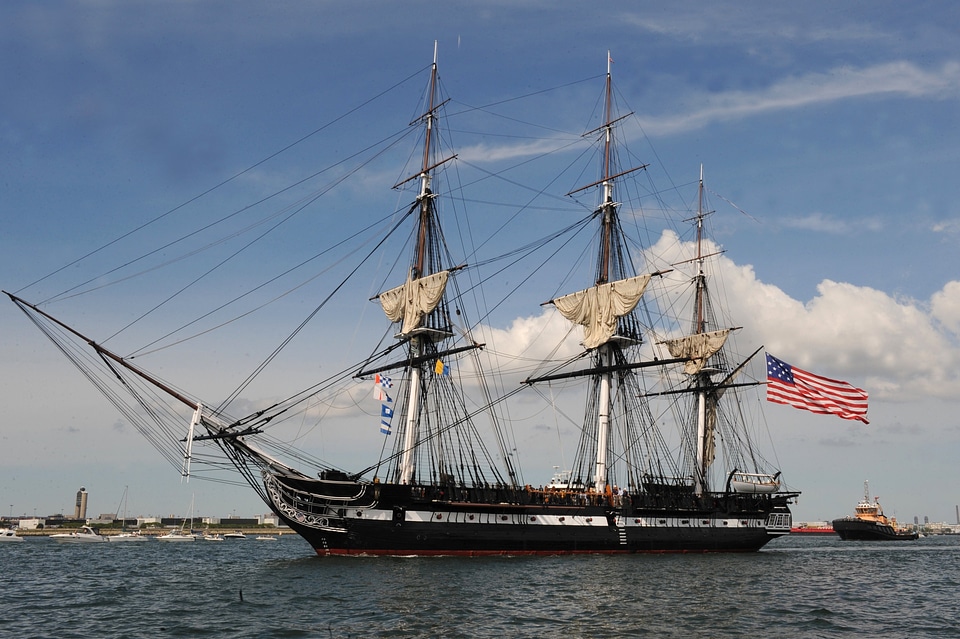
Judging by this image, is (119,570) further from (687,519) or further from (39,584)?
(687,519)

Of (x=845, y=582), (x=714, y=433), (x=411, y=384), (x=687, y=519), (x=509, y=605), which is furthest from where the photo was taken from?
(x=714, y=433)

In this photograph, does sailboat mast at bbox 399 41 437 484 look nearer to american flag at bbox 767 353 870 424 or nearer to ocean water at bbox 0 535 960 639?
ocean water at bbox 0 535 960 639

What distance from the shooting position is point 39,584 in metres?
39.6

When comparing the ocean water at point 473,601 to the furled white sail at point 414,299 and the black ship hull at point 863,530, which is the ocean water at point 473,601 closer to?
the furled white sail at point 414,299

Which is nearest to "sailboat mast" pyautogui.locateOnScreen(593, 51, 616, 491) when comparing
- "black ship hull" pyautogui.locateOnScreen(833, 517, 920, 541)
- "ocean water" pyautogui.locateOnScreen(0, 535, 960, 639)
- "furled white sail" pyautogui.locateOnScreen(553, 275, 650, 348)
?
"furled white sail" pyautogui.locateOnScreen(553, 275, 650, 348)

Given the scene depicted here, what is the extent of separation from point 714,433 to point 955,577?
1049 inches

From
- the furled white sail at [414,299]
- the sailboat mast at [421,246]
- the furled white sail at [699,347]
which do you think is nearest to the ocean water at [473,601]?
the sailboat mast at [421,246]

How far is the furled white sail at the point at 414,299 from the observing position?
53.5 meters

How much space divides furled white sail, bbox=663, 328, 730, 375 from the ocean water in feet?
94.3

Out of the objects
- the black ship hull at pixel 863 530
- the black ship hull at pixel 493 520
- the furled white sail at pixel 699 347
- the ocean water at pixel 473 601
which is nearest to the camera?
the ocean water at pixel 473 601

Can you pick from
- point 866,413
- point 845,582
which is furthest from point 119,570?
point 866,413

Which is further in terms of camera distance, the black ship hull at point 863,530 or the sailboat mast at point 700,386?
the black ship hull at point 863,530

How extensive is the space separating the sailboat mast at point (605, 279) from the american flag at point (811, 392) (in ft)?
38.9

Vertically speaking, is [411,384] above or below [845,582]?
above
